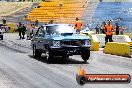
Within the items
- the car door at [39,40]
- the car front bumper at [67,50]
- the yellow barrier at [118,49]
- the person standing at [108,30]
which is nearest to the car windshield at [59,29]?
the car door at [39,40]

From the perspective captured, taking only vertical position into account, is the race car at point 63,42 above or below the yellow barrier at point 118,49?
above

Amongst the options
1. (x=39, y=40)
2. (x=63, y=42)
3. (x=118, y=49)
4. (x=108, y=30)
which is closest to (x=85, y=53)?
(x=63, y=42)

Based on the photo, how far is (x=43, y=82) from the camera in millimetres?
11117

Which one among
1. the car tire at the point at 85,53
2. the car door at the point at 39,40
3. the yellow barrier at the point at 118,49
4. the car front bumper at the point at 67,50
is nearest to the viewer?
the car front bumper at the point at 67,50

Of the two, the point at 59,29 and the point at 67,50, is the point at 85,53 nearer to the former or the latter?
the point at 67,50

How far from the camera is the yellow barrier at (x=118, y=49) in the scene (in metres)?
21.2

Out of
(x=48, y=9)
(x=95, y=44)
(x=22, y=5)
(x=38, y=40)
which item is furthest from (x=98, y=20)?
(x=38, y=40)

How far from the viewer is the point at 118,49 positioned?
72.3ft

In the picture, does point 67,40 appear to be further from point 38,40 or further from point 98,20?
point 98,20

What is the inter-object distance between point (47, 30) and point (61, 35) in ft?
3.89

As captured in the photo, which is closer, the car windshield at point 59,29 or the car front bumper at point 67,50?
the car front bumper at point 67,50

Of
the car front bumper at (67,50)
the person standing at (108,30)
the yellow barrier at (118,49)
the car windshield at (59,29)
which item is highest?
the car windshield at (59,29)

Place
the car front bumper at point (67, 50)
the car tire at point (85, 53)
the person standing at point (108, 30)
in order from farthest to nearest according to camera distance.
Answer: the person standing at point (108, 30)
the car tire at point (85, 53)
the car front bumper at point (67, 50)

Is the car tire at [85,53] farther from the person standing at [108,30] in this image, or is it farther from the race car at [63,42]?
the person standing at [108,30]
